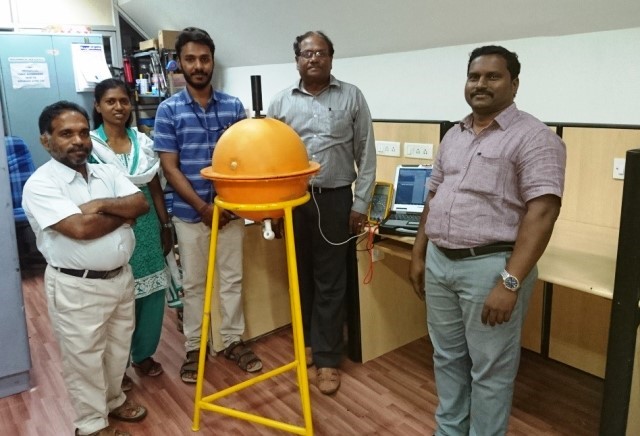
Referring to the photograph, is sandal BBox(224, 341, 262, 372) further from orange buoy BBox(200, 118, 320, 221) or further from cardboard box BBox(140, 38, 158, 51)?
cardboard box BBox(140, 38, 158, 51)

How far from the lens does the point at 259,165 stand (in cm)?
173

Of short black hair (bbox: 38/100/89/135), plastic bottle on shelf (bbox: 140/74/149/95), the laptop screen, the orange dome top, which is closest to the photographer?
the orange dome top

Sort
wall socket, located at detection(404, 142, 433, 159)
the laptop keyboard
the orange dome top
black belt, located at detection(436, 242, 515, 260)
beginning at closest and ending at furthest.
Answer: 1. black belt, located at detection(436, 242, 515, 260)
2. the orange dome top
3. the laptop keyboard
4. wall socket, located at detection(404, 142, 433, 159)

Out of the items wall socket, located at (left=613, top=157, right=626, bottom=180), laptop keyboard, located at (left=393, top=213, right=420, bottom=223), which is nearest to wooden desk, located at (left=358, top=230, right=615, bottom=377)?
laptop keyboard, located at (left=393, top=213, right=420, bottom=223)

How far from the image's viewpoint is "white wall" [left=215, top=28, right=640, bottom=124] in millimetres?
2238

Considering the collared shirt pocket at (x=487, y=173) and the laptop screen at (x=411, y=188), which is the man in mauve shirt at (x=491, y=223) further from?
the laptop screen at (x=411, y=188)

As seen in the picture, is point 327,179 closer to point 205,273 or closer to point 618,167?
point 205,273

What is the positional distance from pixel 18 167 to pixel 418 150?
9.49 feet

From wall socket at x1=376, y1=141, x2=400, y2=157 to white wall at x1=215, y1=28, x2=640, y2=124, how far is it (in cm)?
26

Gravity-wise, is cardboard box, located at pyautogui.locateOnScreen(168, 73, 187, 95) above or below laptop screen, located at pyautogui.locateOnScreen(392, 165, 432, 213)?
above

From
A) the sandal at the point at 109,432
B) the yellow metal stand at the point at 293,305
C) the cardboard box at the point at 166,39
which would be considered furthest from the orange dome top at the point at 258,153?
the cardboard box at the point at 166,39

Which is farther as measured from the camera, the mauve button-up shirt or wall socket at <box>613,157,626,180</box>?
wall socket at <box>613,157,626,180</box>

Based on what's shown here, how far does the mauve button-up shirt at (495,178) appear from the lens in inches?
59.8

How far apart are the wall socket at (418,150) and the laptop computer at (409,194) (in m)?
0.20
